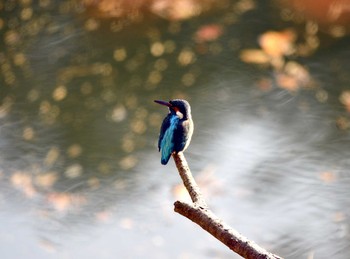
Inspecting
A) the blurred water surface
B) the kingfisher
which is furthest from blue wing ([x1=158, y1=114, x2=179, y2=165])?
the blurred water surface

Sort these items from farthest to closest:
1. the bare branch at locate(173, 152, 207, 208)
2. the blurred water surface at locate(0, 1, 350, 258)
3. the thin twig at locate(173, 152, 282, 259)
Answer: the blurred water surface at locate(0, 1, 350, 258) → the bare branch at locate(173, 152, 207, 208) → the thin twig at locate(173, 152, 282, 259)

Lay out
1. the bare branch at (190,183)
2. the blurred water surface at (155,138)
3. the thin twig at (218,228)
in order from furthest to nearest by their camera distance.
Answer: the blurred water surface at (155,138)
the bare branch at (190,183)
the thin twig at (218,228)

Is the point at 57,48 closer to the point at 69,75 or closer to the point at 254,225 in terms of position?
the point at 69,75

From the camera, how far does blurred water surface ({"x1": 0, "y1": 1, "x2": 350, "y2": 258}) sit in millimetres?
1695

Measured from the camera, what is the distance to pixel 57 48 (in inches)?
94.3

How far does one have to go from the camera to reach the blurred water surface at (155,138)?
5.56ft

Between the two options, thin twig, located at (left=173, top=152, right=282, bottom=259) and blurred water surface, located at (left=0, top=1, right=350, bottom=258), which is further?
blurred water surface, located at (left=0, top=1, right=350, bottom=258)

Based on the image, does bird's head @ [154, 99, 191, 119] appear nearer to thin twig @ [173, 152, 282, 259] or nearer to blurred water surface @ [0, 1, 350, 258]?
thin twig @ [173, 152, 282, 259]

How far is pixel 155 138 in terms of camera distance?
1.97 m

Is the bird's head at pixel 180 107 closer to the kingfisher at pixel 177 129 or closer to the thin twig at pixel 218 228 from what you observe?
the kingfisher at pixel 177 129

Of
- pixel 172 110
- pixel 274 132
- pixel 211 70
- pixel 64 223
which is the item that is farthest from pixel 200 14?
pixel 172 110

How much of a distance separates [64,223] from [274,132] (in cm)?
70

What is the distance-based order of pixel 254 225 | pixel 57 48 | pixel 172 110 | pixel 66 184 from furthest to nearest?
pixel 57 48 → pixel 66 184 → pixel 254 225 → pixel 172 110

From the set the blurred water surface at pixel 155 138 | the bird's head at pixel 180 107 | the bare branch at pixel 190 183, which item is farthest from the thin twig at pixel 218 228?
the blurred water surface at pixel 155 138
